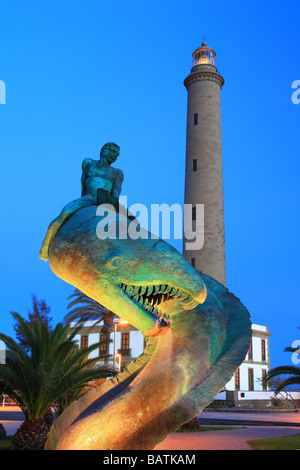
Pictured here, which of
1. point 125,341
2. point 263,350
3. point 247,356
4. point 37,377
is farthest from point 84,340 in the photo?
point 37,377

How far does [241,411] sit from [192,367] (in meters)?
29.8

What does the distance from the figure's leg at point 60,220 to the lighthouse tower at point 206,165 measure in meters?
23.0

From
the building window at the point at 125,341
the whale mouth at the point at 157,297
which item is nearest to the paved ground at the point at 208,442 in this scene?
the whale mouth at the point at 157,297

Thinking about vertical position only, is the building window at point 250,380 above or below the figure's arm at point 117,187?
below

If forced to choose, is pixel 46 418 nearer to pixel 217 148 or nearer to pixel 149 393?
pixel 149 393

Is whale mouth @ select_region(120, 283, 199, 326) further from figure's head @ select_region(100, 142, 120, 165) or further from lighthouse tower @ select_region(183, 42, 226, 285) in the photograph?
lighthouse tower @ select_region(183, 42, 226, 285)

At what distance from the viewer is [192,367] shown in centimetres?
379

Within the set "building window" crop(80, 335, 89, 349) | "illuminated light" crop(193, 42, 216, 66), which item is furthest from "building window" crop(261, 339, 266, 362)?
"illuminated light" crop(193, 42, 216, 66)

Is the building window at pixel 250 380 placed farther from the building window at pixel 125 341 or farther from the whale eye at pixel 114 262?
the whale eye at pixel 114 262

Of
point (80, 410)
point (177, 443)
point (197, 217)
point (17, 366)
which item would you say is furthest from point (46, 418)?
point (197, 217)

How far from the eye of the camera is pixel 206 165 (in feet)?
96.7

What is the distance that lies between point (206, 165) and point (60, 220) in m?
25.9

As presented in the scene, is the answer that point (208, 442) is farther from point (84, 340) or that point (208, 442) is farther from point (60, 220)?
point (84, 340)

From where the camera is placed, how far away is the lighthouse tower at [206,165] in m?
28.0
